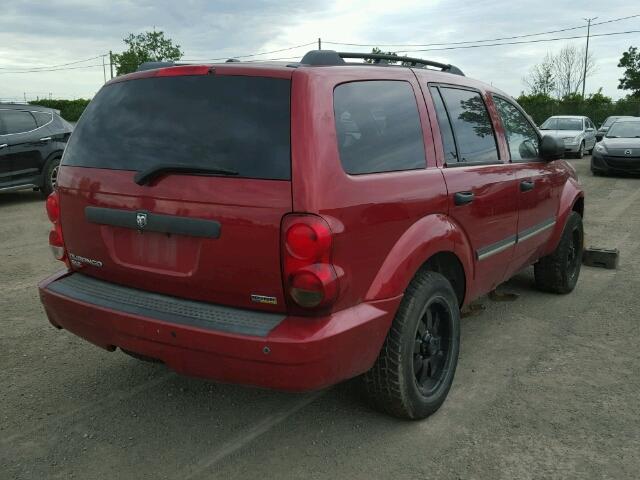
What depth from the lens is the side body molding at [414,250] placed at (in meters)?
2.75

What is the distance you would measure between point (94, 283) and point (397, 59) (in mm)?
2109

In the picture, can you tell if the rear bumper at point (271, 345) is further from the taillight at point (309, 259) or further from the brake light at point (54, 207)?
the brake light at point (54, 207)

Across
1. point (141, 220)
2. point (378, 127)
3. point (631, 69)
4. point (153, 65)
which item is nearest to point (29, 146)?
point (153, 65)

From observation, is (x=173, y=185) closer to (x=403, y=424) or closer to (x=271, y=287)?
(x=271, y=287)

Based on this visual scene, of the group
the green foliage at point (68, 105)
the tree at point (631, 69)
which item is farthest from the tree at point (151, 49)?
the tree at point (631, 69)

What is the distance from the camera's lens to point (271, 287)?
251 cm

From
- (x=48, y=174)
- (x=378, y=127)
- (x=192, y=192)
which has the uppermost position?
(x=378, y=127)

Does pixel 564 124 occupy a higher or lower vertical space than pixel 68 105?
lower

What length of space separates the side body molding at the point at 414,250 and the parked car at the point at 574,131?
732 inches

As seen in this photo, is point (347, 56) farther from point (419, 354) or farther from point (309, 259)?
point (419, 354)

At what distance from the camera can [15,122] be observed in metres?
10.5

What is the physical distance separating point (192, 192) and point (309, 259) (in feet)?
1.96

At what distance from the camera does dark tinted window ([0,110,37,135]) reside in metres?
10.3

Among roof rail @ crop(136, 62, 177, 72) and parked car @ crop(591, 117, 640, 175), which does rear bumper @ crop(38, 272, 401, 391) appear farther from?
parked car @ crop(591, 117, 640, 175)
